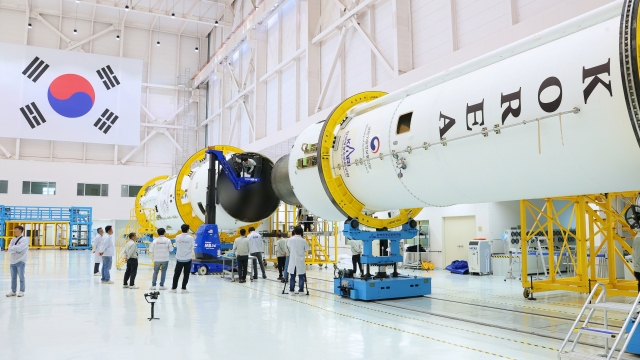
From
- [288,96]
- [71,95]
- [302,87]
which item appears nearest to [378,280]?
[302,87]

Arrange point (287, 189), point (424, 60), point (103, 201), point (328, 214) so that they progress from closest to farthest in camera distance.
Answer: point (328, 214) < point (287, 189) < point (424, 60) < point (103, 201)

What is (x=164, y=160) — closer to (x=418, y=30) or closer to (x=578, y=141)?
(x=418, y=30)

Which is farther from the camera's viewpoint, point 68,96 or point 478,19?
point 68,96

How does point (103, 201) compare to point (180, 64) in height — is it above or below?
below

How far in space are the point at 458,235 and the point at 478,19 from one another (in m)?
7.94

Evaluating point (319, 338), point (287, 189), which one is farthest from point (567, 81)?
point (287, 189)

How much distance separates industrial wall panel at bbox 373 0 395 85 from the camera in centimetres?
1515

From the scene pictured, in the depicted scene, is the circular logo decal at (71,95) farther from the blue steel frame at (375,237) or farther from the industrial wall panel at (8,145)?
the blue steel frame at (375,237)

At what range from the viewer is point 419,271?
1662 cm

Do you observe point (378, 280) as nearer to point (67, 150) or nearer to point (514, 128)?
point (514, 128)

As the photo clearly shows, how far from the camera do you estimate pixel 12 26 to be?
101 feet

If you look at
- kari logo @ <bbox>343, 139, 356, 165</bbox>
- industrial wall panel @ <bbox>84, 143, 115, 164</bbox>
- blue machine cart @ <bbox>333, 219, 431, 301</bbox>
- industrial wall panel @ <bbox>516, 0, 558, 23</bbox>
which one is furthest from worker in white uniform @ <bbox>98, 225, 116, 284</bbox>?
industrial wall panel @ <bbox>84, 143, 115, 164</bbox>

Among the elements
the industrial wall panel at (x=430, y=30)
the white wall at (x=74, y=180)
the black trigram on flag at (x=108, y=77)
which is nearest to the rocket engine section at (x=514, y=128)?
the industrial wall panel at (x=430, y=30)

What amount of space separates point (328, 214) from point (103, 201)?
27265mm
